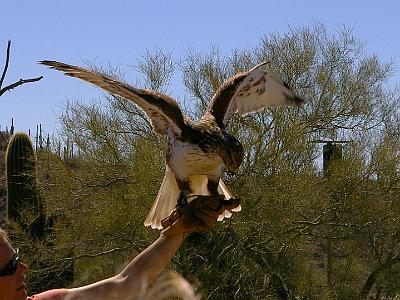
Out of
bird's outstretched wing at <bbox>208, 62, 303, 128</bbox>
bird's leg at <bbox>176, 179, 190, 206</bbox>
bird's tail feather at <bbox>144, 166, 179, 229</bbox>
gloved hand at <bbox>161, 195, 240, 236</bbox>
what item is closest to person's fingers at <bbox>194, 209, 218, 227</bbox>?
gloved hand at <bbox>161, 195, 240, 236</bbox>

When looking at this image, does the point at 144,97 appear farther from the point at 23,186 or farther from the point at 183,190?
the point at 23,186

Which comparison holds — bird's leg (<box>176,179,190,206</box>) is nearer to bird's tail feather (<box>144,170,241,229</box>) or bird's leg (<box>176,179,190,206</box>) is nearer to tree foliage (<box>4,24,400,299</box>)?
bird's tail feather (<box>144,170,241,229</box>)

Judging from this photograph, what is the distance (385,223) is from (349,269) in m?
0.96

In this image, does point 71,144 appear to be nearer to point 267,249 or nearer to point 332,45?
point 267,249

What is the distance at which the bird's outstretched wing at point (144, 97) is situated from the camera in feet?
13.4

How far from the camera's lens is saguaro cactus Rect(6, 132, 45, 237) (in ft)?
43.2

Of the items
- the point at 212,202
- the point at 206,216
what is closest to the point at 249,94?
the point at 212,202

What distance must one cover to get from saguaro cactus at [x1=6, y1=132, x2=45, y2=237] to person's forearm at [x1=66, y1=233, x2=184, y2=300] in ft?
35.8

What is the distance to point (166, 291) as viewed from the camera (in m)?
1.91

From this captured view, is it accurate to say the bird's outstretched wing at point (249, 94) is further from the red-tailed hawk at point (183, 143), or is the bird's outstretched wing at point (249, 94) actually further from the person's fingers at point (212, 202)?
the person's fingers at point (212, 202)

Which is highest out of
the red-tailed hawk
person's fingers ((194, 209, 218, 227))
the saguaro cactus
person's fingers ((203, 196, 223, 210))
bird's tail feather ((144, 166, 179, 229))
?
the saguaro cactus

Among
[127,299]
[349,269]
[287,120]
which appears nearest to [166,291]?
[127,299]

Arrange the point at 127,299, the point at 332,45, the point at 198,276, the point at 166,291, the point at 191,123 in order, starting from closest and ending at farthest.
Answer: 1. the point at 166,291
2. the point at 127,299
3. the point at 191,123
4. the point at 198,276
5. the point at 332,45

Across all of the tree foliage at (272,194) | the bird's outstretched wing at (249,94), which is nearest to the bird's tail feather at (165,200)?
the bird's outstretched wing at (249,94)
